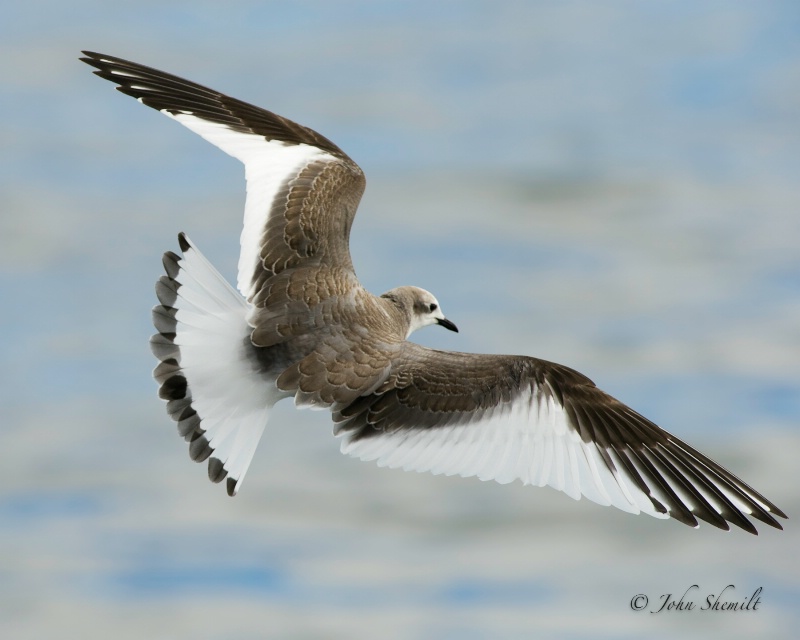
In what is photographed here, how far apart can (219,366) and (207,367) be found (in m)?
0.06

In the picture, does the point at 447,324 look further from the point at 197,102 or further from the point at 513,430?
the point at 197,102

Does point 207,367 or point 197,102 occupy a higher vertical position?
point 197,102

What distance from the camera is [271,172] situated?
7.26 metres

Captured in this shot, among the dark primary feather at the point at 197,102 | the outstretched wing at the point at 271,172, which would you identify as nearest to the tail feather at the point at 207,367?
the outstretched wing at the point at 271,172

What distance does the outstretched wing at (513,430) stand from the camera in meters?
6.52

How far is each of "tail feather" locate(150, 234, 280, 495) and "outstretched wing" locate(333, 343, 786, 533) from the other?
547 mm

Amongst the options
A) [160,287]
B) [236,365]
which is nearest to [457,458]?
[236,365]

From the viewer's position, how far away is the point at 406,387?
6.57 m

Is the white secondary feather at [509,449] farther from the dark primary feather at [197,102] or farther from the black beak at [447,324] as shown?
the dark primary feather at [197,102]

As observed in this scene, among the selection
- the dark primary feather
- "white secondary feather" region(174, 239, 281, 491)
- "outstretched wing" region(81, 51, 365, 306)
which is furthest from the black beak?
"white secondary feather" region(174, 239, 281, 491)

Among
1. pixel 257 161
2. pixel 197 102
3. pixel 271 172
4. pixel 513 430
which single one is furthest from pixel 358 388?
pixel 197 102

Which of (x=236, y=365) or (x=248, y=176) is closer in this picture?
(x=236, y=365)

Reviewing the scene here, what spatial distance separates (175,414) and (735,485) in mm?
3070

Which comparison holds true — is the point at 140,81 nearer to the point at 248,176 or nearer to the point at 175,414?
the point at 248,176
